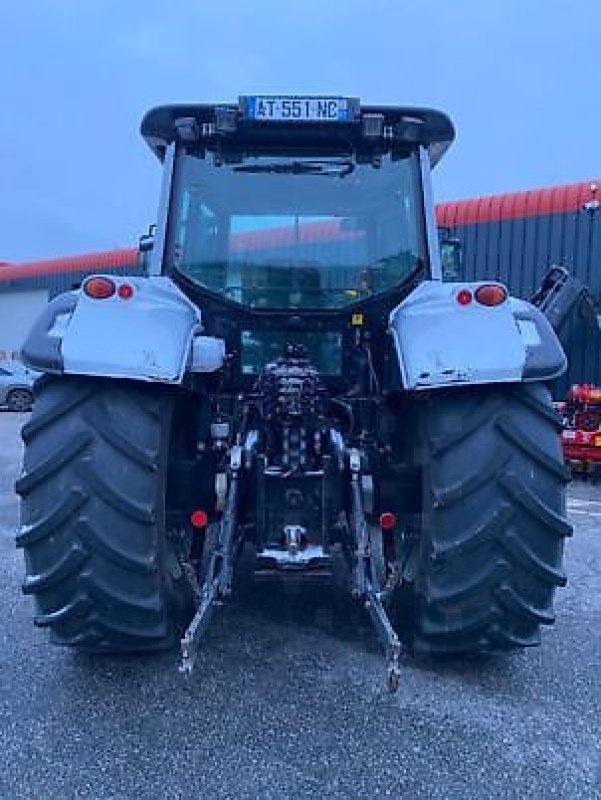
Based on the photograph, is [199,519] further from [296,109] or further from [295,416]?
[296,109]

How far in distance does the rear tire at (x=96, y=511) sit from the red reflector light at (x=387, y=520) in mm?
909

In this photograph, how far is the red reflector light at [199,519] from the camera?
334 cm

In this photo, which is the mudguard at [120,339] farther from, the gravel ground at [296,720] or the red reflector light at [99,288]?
the gravel ground at [296,720]

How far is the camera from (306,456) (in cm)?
334

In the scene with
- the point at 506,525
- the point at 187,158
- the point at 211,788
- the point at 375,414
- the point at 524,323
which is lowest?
the point at 211,788

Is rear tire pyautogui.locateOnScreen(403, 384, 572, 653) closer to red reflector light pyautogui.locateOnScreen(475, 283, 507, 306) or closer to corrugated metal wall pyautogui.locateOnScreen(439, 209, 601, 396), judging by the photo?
red reflector light pyautogui.locateOnScreen(475, 283, 507, 306)

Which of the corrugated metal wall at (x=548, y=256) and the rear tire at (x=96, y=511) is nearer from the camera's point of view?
the rear tire at (x=96, y=511)

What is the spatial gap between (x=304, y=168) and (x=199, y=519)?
5.64 feet

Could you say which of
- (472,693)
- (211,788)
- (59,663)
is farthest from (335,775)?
(59,663)

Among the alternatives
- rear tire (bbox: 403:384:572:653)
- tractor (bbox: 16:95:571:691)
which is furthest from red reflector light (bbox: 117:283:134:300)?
rear tire (bbox: 403:384:572:653)

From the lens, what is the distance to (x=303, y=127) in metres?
3.79

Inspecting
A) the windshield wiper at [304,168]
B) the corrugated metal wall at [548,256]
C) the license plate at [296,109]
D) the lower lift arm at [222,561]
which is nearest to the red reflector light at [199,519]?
the lower lift arm at [222,561]

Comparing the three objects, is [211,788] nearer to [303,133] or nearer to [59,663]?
[59,663]

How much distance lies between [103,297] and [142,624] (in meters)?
1.21
